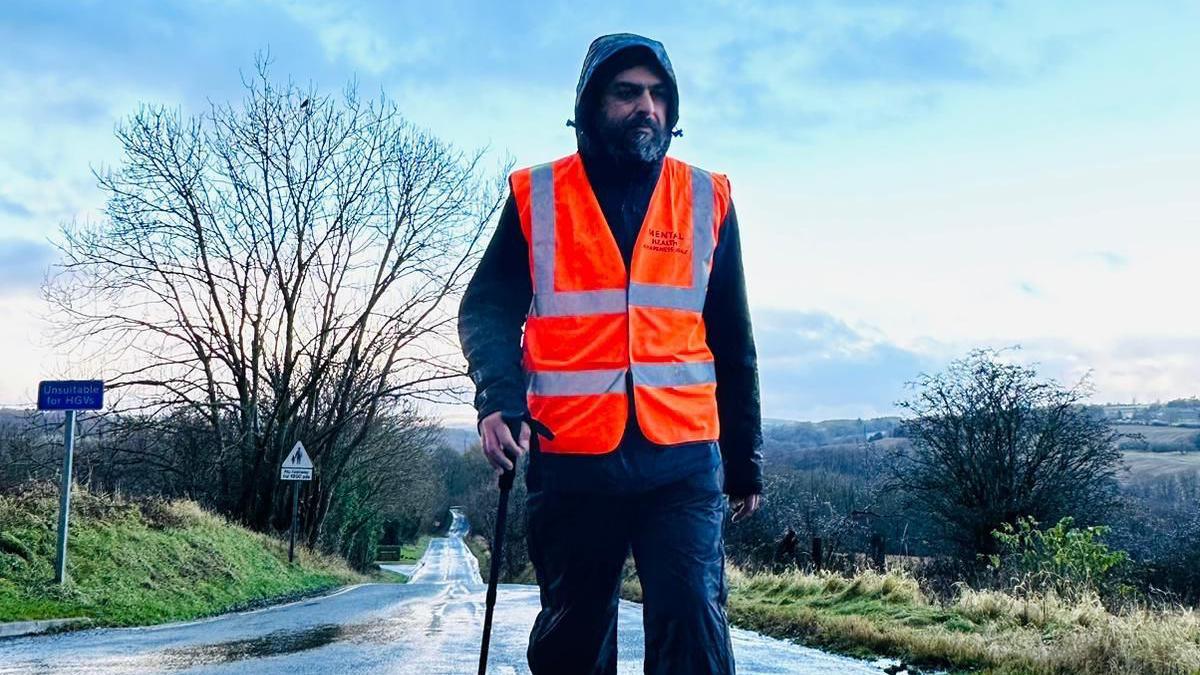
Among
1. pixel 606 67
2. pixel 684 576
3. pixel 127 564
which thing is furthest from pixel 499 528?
pixel 127 564

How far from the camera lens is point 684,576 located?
280 cm

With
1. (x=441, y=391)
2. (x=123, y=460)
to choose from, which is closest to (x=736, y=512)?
(x=441, y=391)

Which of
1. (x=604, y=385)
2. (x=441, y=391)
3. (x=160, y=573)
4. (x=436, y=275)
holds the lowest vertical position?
(x=160, y=573)

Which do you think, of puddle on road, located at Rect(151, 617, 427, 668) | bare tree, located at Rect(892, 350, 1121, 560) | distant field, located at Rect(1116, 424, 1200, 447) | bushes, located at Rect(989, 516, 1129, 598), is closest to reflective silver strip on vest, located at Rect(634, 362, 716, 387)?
puddle on road, located at Rect(151, 617, 427, 668)

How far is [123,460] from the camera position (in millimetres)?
26375

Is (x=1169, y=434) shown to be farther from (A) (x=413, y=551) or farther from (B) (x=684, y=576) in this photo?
(B) (x=684, y=576)

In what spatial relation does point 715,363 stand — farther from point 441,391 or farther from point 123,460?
point 123,460

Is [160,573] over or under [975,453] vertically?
under

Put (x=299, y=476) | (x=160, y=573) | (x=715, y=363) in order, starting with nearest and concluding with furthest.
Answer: (x=715, y=363) < (x=160, y=573) < (x=299, y=476)

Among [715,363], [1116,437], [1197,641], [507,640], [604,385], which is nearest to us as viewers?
[604,385]

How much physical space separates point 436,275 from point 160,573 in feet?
45.1

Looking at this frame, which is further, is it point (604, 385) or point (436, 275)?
point (436, 275)

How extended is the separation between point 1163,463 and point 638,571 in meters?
77.5

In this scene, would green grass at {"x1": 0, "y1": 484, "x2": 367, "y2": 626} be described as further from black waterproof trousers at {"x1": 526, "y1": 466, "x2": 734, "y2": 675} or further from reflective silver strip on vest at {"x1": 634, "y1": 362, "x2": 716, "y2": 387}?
reflective silver strip on vest at {"x1": 634, "y1": 362, "x2": 716, "y2": 387}
